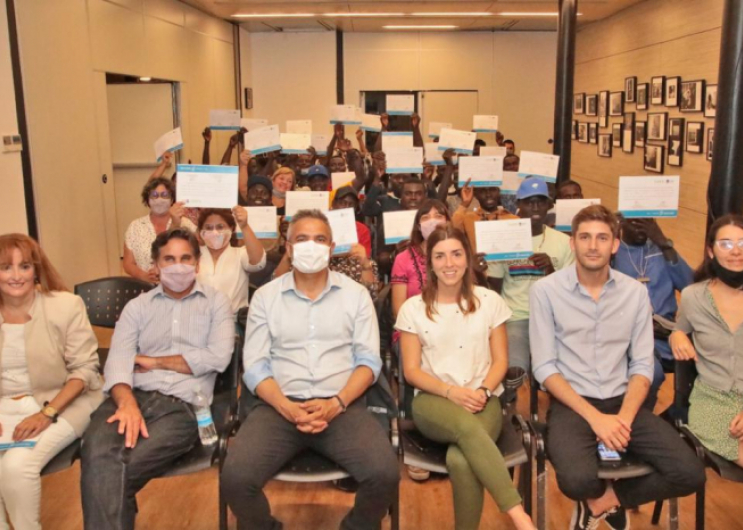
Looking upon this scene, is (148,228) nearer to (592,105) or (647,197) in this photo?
(647,197)

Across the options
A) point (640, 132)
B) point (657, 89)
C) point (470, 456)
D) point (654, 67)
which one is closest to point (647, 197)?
point (470, 456)

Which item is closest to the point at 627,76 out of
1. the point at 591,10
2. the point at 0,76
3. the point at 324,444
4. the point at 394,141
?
the point at 591,10

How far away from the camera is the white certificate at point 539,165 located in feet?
19.2

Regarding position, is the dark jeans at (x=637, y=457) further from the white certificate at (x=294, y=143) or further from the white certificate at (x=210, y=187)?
the white certificate at (x=294, y=143)

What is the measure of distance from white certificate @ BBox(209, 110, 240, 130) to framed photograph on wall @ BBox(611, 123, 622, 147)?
6646mm

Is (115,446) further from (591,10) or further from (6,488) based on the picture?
(591,10)

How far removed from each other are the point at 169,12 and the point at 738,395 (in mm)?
9385

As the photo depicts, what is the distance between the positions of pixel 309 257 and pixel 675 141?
777cm

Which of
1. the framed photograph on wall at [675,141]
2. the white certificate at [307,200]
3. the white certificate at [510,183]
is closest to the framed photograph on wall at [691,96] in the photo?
the framed photograph on wall at [675,141]

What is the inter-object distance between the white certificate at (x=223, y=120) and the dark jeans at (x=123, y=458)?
6.23 metres

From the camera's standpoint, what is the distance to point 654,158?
10.2m

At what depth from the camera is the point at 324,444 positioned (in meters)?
3.01

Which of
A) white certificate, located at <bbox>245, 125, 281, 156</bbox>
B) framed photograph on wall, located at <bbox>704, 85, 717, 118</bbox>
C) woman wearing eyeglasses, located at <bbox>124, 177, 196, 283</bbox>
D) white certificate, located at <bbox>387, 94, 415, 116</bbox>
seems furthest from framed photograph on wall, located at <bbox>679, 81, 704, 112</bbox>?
woman wearing eyeglasses, located at <bbox>124, 177, 196, 283</bbox>

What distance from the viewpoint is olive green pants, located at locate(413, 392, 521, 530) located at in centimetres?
284
